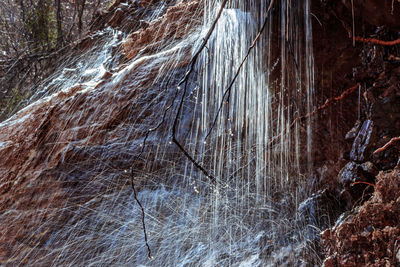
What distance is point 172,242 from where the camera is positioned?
2965mm

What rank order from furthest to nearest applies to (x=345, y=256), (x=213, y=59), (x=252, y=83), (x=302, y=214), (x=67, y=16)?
(x=67, y=16) → (x=213, y=59) → (x=252, y=83) → (x=302, y=214) → (x=345, y=256)

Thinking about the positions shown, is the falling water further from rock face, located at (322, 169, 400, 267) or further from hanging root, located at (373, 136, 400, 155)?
hanging root, located at (373, 136, 400, 155)

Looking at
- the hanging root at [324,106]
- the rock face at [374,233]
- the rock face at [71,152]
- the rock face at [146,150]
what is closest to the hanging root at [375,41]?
the rock face at [146,150]

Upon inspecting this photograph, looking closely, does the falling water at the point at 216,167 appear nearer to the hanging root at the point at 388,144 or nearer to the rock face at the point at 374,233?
the rock face at the point at 374,233

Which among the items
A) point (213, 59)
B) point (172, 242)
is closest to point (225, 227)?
point (172, 242)

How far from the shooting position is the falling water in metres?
2.90

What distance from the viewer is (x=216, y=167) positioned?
349 cm

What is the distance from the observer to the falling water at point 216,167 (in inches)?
114

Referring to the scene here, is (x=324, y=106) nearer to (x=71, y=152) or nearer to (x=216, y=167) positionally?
(x=216, y=167)

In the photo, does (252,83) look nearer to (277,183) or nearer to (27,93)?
(277,183)

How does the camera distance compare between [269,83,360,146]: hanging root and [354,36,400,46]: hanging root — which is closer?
[354,36,400,46]: hanging root

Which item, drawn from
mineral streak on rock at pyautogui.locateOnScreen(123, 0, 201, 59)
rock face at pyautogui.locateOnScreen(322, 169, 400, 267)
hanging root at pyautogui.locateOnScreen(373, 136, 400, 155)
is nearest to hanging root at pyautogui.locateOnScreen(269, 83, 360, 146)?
hanging root at pyautogui.locateOnScreen(373, 136, 400, 155)

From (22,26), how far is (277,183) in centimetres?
605

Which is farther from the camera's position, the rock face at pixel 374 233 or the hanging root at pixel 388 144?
the hanging root at pixel 388 144
